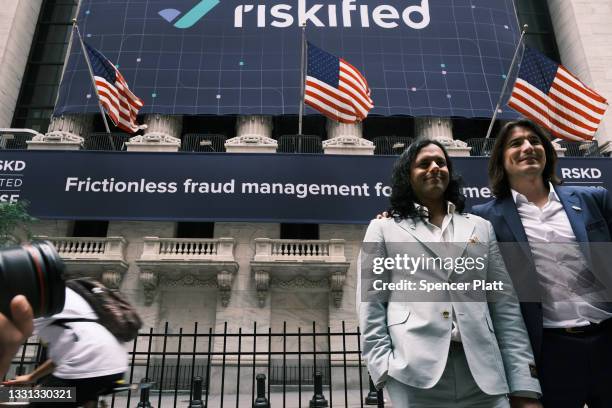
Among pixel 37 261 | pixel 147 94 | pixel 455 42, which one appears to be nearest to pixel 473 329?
pixel 37 261

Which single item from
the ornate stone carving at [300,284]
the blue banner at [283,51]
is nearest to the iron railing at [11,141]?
the blue banner at [283,51]

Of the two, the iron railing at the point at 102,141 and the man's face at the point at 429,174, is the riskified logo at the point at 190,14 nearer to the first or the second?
the iron railing at the point at 102,141

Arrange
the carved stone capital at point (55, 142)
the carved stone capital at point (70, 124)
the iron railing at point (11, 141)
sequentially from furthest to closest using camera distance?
the carved stone capital at point (70, 124) < the iron railing at point (11, 141) < the carved stone capital at point (55, 142)

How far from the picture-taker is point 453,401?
224 cm

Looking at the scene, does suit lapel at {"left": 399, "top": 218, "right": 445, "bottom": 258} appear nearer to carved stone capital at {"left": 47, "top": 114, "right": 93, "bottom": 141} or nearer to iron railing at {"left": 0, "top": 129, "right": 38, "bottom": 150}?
carved stone capital at {"left": 47, "top": 114, "right": 93, "bottom": 141}

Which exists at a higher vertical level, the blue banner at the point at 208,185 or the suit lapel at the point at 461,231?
the blue banner at the point at 208,185

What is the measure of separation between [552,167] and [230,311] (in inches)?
548

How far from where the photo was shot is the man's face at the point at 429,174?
9.01 ft

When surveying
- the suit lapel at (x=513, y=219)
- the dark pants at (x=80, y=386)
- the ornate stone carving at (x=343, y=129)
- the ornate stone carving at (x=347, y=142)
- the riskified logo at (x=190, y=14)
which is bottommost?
the dark pants at (x=80, y=386)

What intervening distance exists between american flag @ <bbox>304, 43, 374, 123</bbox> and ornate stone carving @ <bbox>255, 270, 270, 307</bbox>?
6.38 metres

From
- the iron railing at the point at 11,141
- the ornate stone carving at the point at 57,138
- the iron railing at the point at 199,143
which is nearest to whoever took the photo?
the ornate stone carving at the point at 57,138

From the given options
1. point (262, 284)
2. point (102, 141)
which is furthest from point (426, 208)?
point (102, 141)

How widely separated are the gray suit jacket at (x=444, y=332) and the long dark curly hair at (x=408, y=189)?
17 cm

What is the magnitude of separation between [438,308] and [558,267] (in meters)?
0.97
